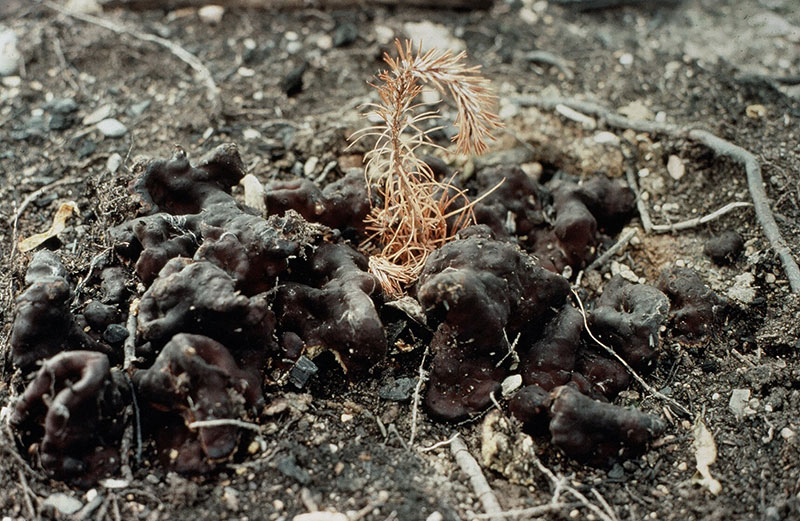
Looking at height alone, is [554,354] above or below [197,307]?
below

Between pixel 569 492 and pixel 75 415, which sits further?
pixel 569 492

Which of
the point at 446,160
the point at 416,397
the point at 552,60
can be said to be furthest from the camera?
the point at 552,60

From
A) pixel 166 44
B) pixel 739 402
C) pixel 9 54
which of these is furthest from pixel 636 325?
pixel 9 54

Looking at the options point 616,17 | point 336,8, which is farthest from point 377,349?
point 616,17

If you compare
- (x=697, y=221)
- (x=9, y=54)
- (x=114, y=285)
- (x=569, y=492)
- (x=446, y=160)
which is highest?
(x=9, y=54)

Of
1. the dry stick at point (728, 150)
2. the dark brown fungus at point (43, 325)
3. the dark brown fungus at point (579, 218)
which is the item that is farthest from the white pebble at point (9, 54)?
the dark brown fungus at point (579, 218)

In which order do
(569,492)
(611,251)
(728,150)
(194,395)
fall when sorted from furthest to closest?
(728,150)
(611,251)
(569,492)
(194,395)

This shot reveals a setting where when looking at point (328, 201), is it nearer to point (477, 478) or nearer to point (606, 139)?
point (477, 478)
